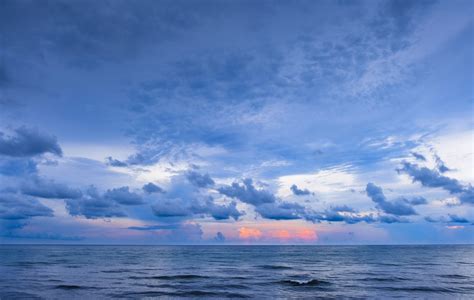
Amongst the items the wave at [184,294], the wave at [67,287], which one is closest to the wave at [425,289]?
the wave at [184,294]

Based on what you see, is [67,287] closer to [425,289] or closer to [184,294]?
[184,294]

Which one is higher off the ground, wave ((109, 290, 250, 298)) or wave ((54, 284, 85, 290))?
wave ((54, 284, 85, 290))

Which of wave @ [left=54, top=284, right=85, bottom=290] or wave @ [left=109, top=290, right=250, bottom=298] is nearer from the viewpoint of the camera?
wave @ [left=109, top=290, right=250, bottom=298]

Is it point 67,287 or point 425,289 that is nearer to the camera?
point 67,287

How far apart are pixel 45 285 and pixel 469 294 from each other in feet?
177

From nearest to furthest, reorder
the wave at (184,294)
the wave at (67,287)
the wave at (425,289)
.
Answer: the wave at (184,294), the wave at (67,287), the wave at (425,289)

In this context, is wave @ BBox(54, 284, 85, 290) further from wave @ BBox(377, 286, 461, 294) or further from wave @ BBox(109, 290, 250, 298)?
wave @ BBox(377, 286, 461, 294)

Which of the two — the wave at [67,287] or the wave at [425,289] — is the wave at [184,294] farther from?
the wave at [425,289]

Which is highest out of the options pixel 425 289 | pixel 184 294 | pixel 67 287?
pixel 67 287

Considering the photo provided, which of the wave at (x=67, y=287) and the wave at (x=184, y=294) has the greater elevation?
the wave at (x=67, y=287)

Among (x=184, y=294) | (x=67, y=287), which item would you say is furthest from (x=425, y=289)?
(x=67, y=287)

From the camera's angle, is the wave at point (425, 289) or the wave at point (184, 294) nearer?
the wave at point (184, 294)

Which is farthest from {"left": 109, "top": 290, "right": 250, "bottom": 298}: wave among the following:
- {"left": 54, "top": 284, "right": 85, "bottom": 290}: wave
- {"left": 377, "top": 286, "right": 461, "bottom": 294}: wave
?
{"left": 377, "top": 286, "right": 461, "bottom": 294}: wave

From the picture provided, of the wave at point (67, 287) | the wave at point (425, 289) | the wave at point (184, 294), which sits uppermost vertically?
the wave at point (67, 287)
